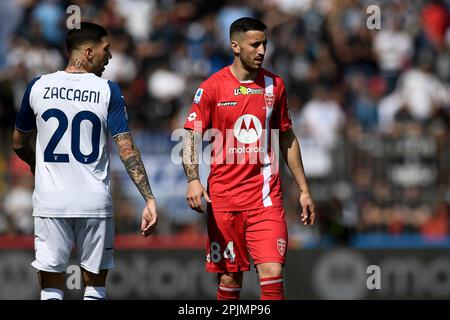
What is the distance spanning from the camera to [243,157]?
33.2ft

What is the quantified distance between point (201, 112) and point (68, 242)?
1.80 m

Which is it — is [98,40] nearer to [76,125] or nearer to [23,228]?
[76,125]

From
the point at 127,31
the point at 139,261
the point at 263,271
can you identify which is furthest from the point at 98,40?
the point at 127,31

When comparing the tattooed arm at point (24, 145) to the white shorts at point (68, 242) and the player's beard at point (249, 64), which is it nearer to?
the white shorts at point (68, 242)

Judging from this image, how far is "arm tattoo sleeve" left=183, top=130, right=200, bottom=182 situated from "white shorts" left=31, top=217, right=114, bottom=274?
1087 mm

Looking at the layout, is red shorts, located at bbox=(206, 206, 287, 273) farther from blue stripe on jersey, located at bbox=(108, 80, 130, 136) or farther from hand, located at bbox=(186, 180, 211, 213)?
blue stripe on jersey, located at bbox=(108, 80, 130, 136)

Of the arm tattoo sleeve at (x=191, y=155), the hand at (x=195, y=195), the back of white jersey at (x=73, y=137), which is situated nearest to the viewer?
the back of white jersey at (x=73, y=137)

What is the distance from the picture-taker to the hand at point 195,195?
959 cm

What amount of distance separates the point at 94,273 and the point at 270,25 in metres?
11.4

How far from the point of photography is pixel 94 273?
902 centimetres

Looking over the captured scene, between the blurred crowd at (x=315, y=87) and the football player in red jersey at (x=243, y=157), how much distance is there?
239 inches

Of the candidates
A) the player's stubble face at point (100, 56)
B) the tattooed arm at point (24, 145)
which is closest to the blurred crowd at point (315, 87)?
the tattooed arm at point (24, 145)

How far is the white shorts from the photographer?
29.5ft

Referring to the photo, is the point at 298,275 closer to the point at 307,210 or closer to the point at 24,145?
the point at 307,210
